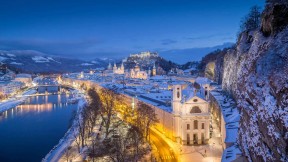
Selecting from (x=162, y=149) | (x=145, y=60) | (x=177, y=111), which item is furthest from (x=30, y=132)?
(x=145, y=60)

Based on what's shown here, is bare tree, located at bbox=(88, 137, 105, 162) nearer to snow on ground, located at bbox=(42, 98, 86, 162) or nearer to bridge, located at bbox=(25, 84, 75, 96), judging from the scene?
snow on ground, located at bbox=(42, 98, 86, 162)

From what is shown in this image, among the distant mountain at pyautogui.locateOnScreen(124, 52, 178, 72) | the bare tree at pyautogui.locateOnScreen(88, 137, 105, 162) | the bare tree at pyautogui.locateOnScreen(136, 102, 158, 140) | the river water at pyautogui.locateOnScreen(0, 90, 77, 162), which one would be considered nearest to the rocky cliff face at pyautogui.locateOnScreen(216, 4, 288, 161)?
the bare tree at pyautogui.locateOnScreen(88, 137, 105, 162)

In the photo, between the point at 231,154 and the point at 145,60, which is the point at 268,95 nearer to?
the point at 231,154

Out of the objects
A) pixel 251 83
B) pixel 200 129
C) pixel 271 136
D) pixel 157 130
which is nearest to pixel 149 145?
pixel 200 129

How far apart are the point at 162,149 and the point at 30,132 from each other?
1827cm

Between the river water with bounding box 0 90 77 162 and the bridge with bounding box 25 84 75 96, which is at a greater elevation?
the bridge with bounding box 25 84 75 96

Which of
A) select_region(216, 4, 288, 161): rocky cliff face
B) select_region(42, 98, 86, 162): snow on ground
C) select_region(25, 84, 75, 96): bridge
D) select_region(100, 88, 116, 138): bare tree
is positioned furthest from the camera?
select_region(25, 84, 75, 96): bridge

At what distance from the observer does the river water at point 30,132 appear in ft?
97.1

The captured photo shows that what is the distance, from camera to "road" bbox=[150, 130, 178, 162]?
81.3ft

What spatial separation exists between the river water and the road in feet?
33.6

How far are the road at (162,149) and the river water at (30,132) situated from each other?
10230 millimetres

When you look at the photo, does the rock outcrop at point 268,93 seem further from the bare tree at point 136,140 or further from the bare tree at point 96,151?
the bare tree at point 96,151

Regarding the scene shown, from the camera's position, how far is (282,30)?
11055 mm

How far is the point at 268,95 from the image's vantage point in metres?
9.74
